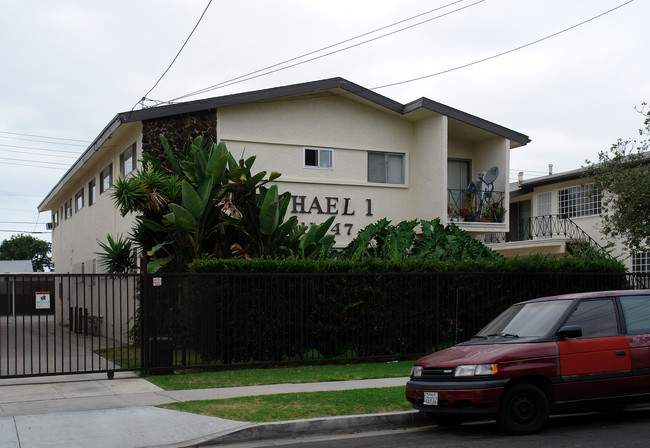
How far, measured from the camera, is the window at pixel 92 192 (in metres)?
25.4

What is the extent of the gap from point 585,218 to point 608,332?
21262 mm

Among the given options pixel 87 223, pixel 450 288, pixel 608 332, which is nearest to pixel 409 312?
pixel 450 288

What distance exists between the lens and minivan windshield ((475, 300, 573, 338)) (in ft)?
28.0

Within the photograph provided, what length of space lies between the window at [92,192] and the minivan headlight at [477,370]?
20.0m

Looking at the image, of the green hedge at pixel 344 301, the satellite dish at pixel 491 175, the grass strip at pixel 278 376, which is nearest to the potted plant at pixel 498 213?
the satellite dish at pixel 491 175

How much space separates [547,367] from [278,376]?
5.63 metres

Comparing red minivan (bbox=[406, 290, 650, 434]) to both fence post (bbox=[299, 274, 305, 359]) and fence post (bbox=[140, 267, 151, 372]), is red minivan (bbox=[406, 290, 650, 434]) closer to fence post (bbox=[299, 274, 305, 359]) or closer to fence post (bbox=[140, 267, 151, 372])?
fence post (bbox=[299, 274, 305, 359])

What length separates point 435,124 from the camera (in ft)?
68.6

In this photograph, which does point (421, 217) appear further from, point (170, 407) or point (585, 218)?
point (170, 407)

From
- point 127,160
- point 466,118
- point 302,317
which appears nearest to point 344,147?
point 466,118

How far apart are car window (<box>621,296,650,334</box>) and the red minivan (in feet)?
0.04

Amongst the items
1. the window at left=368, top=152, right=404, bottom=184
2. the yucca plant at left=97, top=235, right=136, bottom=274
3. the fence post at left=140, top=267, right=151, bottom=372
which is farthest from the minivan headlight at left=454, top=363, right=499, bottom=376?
the window at left=368, top=152, right=404, bottom=184

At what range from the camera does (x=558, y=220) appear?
29.1 m

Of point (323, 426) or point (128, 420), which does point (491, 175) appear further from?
point (128, 420)
